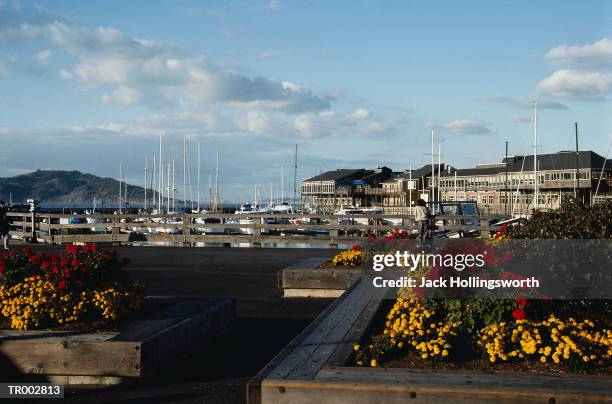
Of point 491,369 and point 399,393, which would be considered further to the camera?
point 491,369

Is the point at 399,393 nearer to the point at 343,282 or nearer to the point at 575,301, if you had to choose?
the point at 575,301

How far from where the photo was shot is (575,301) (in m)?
6.46

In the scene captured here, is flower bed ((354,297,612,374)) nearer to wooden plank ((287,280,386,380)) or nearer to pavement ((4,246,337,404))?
wooden plank ((287,280,386,380))

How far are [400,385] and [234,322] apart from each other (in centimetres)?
532

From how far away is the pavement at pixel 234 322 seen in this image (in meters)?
6.55

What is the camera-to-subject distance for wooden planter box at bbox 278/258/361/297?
12.6 m

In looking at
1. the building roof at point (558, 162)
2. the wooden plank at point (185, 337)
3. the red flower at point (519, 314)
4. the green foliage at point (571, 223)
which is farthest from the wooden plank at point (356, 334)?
the building roof at point (558, 162)

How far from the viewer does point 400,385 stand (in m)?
5.00

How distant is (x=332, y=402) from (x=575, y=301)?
2.98 metres

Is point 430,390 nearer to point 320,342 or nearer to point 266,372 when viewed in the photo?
point 266,372

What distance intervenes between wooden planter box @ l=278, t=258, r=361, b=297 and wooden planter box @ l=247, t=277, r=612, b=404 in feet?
22.2

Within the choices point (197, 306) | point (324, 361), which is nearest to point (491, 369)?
point (324, 361)

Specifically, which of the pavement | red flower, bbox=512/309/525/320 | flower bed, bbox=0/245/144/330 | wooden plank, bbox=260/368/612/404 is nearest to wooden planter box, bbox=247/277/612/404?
wooden plank, bbox=260/368/612/404

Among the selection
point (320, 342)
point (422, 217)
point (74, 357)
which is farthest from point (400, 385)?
point (422, 217)
